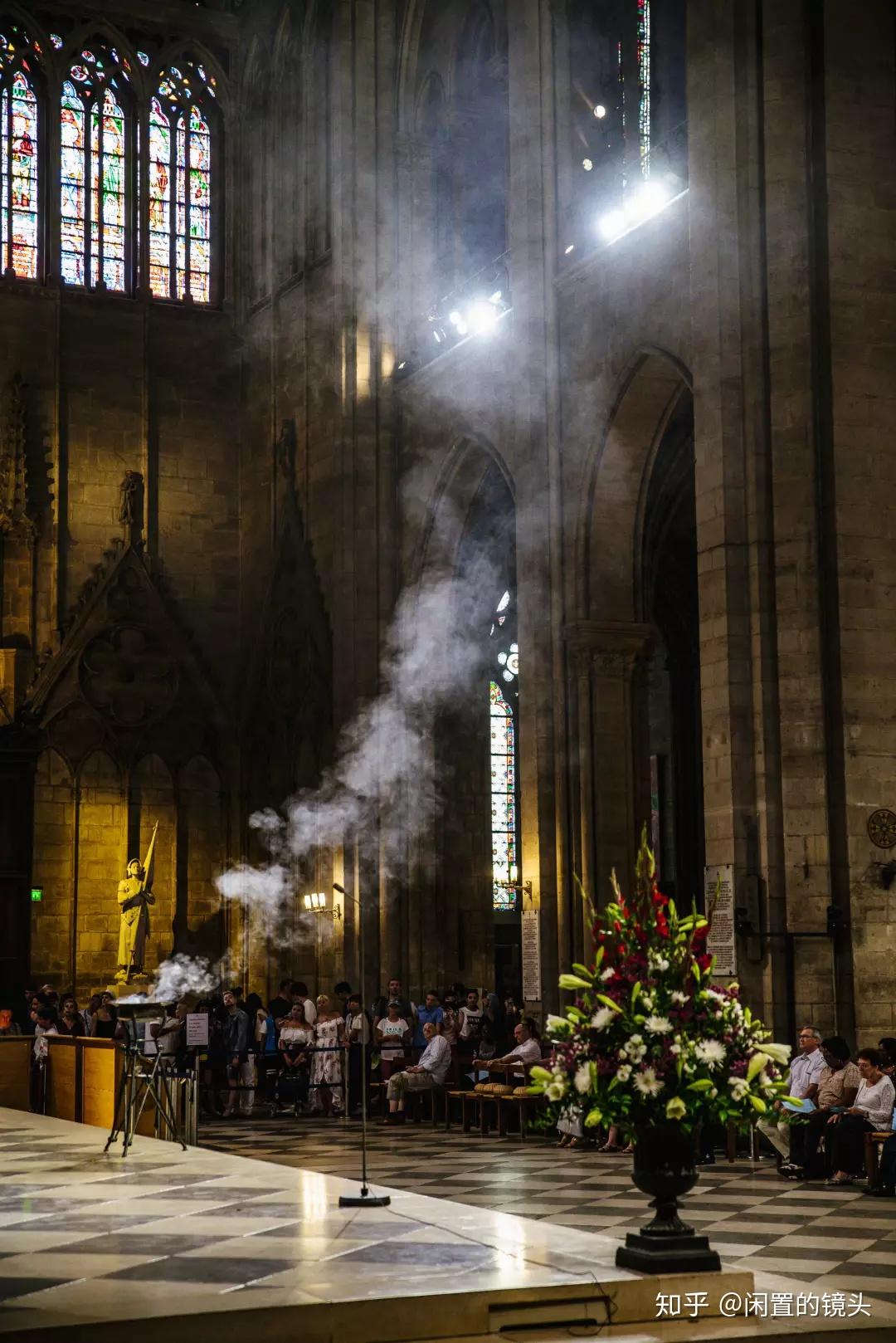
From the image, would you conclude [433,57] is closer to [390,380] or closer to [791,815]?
[390,380]

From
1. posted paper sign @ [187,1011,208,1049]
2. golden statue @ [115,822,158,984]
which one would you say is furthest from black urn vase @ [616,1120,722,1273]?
golden statue @ [115,822,158,984]

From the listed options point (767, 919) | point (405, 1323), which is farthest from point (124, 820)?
point (405, 1323)

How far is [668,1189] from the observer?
7.06m

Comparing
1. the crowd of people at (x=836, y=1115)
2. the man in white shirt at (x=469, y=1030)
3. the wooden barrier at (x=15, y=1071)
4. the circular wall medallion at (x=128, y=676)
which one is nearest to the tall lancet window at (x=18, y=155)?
the circular wall medallion at (x=128, y=676)

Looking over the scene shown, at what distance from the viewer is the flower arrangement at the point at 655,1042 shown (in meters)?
6.91

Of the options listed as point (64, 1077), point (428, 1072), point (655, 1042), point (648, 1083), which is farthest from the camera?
point (428, 1072)

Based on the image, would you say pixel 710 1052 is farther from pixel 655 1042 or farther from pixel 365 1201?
pixel 365 1201

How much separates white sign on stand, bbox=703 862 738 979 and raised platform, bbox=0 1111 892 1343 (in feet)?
18.0

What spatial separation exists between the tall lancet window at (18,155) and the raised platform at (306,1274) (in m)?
19.6

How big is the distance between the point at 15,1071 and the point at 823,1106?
8688 millimetres

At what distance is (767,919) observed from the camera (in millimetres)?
14836

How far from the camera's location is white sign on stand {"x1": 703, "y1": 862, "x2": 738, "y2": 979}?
48.5ft

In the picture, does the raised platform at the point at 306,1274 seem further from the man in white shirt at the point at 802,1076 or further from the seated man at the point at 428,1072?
the seated man at the point at 428,1072

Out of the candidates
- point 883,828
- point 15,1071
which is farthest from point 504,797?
point 883,828
